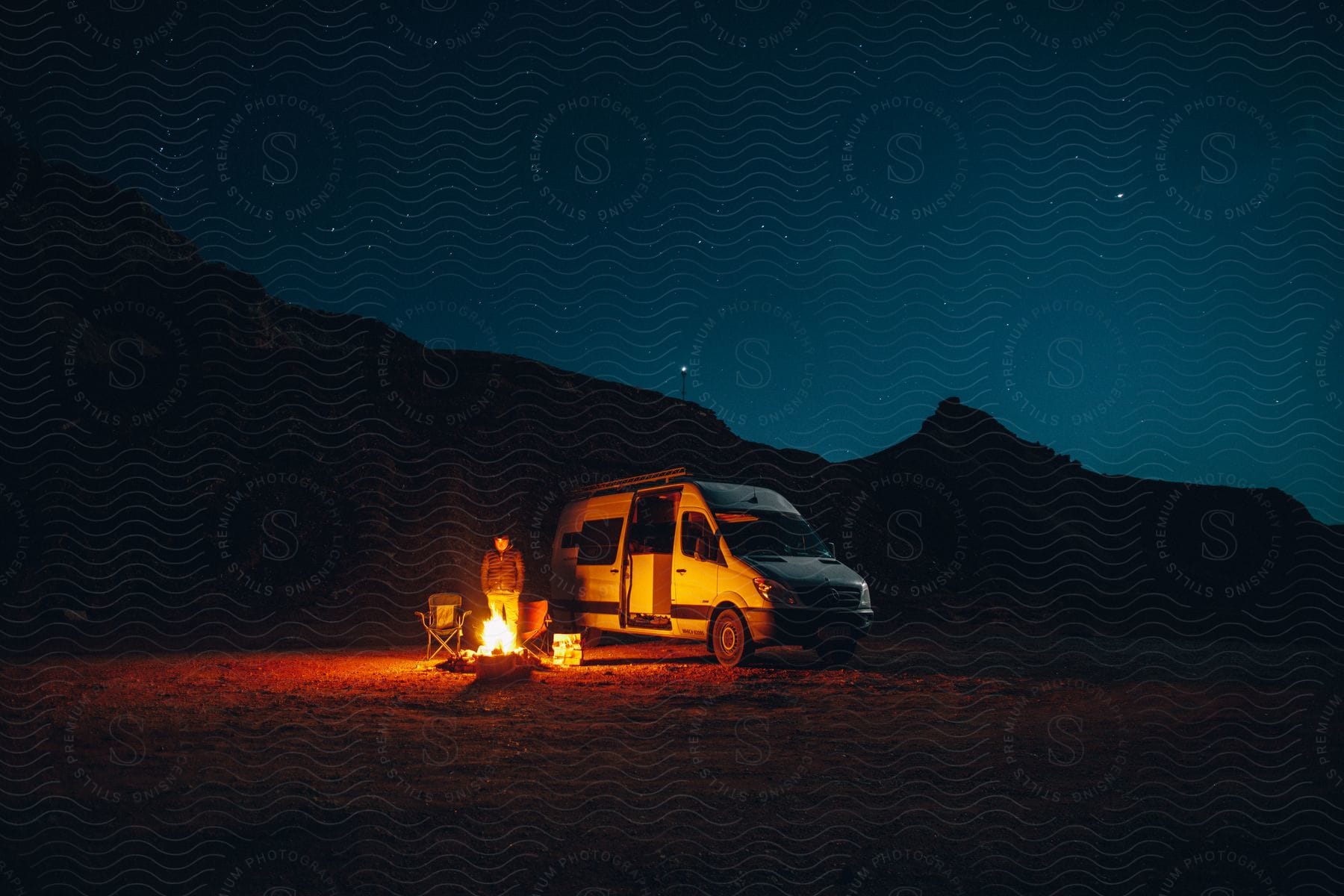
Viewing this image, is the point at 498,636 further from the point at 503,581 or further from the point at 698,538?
the point at 698,538

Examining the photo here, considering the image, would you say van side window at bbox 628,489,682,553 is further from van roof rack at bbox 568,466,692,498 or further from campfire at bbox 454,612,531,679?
campfire at bbox 454,612,531,679

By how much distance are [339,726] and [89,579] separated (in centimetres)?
1755

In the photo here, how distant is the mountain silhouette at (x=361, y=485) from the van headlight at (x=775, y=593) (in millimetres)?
9599

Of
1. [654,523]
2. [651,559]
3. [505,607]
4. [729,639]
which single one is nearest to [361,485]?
[654,523]

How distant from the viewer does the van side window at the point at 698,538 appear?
12.7 metres

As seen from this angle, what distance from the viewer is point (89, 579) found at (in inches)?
827

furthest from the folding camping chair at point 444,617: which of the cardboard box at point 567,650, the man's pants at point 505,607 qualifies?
the cardboard box at point 567,650

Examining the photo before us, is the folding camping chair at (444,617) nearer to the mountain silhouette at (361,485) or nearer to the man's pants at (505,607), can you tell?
the man's pants at (505,607)

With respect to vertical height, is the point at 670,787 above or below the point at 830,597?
below

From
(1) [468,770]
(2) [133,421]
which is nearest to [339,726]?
(1) [468,770]

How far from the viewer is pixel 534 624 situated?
13.0 m

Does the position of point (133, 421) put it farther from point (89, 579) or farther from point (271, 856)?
point (271, 856)

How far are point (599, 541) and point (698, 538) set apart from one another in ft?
11.1

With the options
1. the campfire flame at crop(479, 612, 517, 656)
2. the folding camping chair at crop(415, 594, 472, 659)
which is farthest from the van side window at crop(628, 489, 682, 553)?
the folding camping chair at crop(415, 594, 472, 659)
